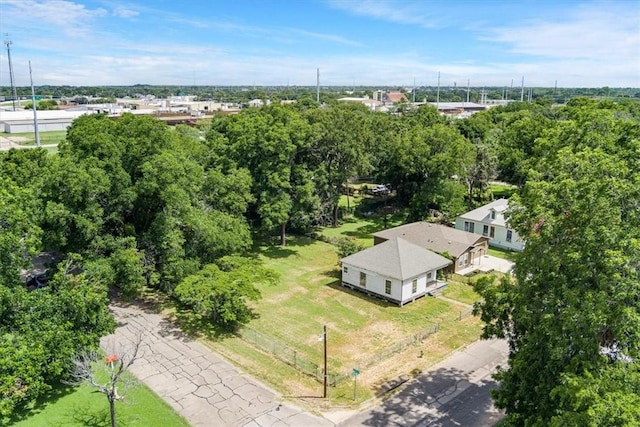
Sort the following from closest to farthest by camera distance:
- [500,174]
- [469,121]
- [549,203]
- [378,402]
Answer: [549,203]
[378,402]
[500,174]
[469,121]

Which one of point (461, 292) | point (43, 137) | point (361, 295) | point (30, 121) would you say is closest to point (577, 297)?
point (361, 295)

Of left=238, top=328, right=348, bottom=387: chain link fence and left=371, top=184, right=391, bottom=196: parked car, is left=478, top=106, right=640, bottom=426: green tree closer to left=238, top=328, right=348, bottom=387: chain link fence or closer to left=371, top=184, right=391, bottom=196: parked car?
left=238, top=328, right=348, bottom=387: chain link fence

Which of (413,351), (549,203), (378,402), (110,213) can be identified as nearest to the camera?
(549,203)

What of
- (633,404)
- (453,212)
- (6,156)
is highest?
(6,156)

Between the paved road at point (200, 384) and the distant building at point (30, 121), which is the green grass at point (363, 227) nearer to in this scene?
the paved road at point (200, 384)

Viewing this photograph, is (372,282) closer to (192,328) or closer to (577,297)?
(192,328)

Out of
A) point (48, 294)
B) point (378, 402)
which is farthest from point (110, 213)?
point (378, 402)

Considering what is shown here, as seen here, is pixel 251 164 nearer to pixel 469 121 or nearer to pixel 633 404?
pixel 633 404
